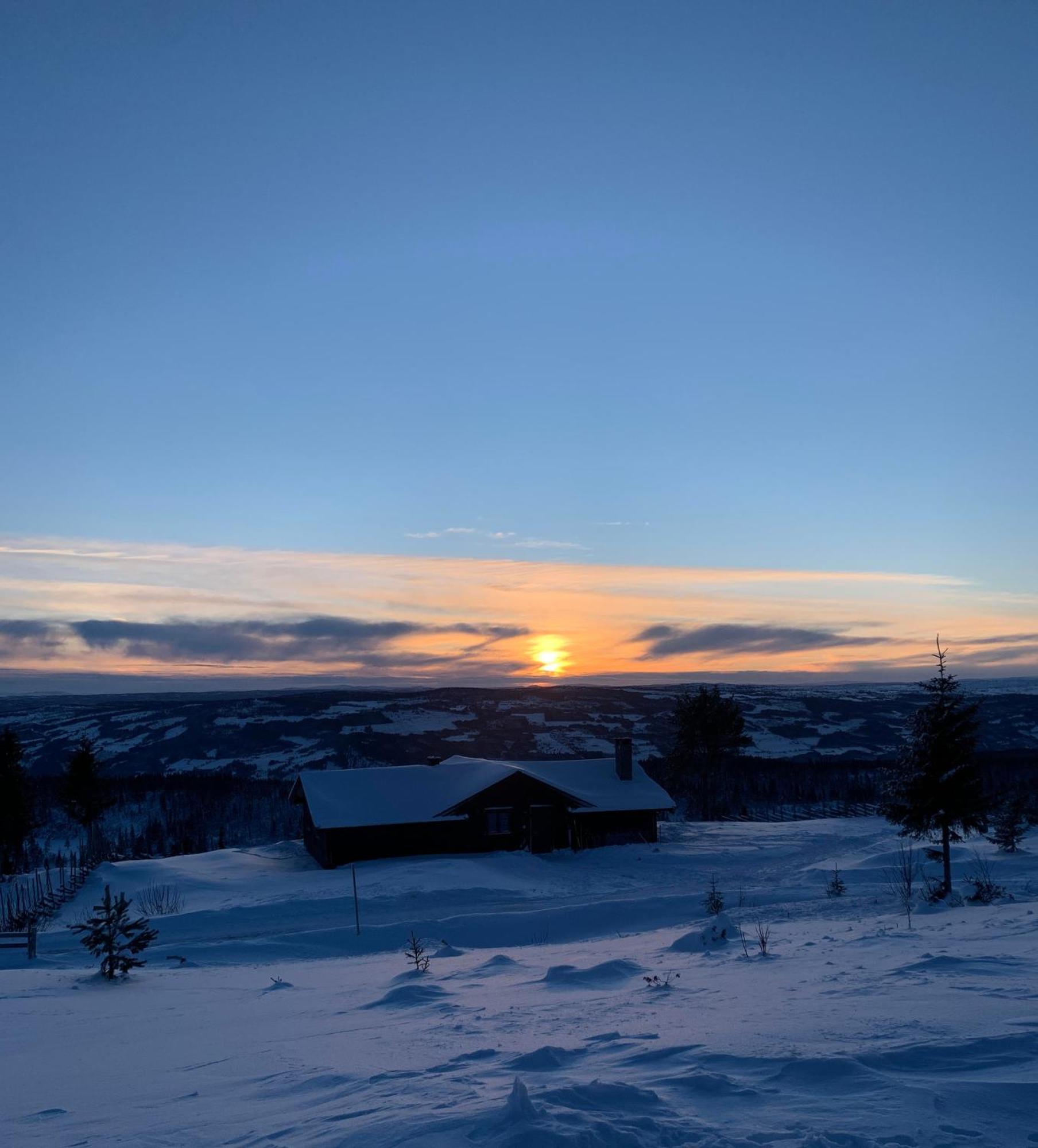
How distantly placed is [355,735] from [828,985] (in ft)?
369

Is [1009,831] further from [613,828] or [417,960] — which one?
[417,960]

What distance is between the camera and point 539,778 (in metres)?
38.3

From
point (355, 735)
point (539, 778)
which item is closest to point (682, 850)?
point (539, 778)

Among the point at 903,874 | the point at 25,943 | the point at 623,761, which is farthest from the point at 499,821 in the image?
the point at 25,943

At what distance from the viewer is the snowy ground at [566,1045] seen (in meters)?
4.83

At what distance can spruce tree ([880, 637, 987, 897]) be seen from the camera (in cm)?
2297

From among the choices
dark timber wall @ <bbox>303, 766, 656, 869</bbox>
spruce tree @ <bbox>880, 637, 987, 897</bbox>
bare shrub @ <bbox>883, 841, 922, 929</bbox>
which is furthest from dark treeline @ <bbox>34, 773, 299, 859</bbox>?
spruce tree @ <bbox>880, 637, 987, 897</bbox>

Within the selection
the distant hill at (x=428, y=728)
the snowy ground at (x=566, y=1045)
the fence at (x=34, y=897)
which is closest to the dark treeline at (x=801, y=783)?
the distant hill at (x=428, y=728)

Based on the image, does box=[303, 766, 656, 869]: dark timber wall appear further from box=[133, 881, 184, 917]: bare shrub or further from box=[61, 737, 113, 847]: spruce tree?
box=[61, 737, 113, 847]: spruce tree

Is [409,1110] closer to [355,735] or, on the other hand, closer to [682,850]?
[682,850]

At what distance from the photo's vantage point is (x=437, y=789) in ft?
128

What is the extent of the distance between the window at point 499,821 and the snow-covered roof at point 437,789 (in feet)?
4.29

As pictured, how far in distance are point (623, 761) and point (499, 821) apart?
27.6ft

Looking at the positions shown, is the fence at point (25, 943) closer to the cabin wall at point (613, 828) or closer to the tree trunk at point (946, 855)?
the tree trunk at point (946, 855)
